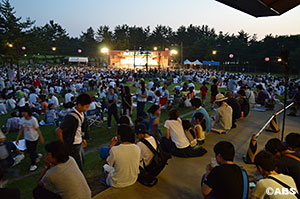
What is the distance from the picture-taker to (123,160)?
3414mm

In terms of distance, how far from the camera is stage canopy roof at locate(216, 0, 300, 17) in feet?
11.6

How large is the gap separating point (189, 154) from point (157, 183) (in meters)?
1.30

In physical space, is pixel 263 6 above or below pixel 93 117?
above

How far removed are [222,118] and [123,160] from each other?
4443 millimetres

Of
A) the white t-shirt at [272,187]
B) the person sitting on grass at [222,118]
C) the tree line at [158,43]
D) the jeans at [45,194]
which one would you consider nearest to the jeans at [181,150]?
the person sitting on grass at [222,118]

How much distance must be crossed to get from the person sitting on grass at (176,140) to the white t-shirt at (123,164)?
4.63ft

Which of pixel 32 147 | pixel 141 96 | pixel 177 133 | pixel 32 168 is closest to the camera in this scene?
pixel 177 133

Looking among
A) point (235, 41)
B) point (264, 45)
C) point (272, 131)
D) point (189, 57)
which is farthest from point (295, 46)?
point (272, 131)

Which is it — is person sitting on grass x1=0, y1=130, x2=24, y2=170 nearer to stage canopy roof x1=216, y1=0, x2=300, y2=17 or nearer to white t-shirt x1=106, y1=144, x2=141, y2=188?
white t-shirt x1=106, y1=144, x2=141, y2=188

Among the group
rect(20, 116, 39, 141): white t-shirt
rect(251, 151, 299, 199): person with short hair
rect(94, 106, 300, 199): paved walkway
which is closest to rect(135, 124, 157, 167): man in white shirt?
rect(94, 106, 300, 199): paved walkway

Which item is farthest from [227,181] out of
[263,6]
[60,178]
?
[263,6]

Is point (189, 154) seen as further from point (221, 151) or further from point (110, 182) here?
point (221, 151)

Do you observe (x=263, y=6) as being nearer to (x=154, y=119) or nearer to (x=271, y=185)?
(x=271, y=185)

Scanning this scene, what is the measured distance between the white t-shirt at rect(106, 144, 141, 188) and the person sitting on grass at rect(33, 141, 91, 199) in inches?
31.0
